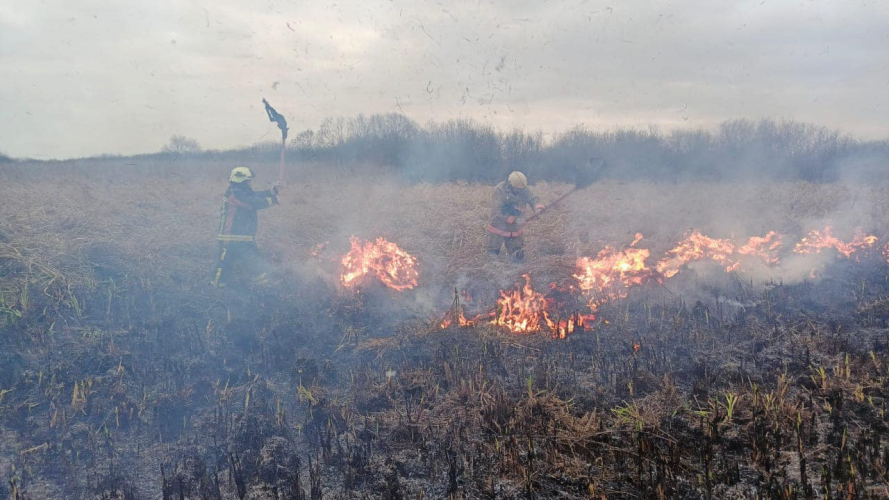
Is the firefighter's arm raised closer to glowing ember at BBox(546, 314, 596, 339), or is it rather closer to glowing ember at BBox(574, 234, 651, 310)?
glowing ember at BBox(546, 314, 596, 339)

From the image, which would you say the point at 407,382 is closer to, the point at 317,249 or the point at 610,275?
the point at 610,275

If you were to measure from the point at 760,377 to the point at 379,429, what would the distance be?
4155 millimetres

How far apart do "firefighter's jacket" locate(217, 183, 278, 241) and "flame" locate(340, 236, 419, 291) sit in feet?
6.24

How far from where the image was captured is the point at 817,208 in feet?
51.3

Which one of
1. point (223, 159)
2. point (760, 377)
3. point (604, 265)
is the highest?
point (223, 159)

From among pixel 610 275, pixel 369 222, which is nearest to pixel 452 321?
pixel 610 275

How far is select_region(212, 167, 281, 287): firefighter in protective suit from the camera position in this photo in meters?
9.60

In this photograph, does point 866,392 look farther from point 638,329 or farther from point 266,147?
point 266,147

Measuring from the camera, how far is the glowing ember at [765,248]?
34.8 ft

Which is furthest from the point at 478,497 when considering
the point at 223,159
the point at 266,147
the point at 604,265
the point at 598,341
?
the point at 266,147

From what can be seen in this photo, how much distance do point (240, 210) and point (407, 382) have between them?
5.59 meters

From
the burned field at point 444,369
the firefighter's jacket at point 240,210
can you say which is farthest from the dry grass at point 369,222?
the firefighter's jacket at point 240,210

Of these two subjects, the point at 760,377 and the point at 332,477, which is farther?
Answer: the point at 760,377

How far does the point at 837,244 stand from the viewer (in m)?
10.9
